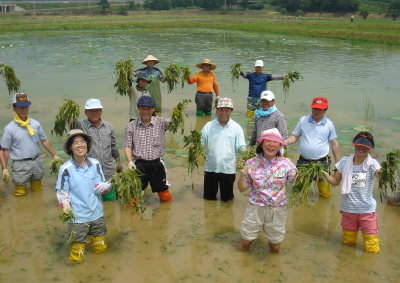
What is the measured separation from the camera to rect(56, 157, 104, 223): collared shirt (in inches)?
165

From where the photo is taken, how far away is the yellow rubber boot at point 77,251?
445 cm

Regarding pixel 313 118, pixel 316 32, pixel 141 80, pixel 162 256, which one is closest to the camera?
pixel 162 256

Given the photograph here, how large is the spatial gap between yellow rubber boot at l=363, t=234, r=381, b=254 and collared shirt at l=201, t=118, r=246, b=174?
1.87 metres

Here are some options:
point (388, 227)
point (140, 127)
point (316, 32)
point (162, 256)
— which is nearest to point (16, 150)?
point (140, 127)

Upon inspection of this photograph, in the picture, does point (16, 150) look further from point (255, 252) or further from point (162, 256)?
point (255, 252)

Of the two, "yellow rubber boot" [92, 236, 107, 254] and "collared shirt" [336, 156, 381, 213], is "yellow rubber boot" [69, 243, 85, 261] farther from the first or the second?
"collared shirt" [336, 156, 381, 213]

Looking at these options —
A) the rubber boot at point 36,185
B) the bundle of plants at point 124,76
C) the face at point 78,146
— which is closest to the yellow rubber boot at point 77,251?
the face at point 78,146

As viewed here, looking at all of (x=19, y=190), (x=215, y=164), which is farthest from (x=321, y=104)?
(x=19, y=190)

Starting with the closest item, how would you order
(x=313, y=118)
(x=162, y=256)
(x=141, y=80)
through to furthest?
(x=162, y=256), (x=313, y=118), (x=141, y=80)

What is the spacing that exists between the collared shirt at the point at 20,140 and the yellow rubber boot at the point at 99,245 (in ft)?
7.11

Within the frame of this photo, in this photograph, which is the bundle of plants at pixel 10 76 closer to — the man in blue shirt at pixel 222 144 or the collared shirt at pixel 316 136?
the man in blue shirt at pixel 222 144

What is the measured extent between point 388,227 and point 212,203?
239 centimetres

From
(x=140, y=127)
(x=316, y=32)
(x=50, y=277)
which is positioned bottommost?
(x=50, y=277)

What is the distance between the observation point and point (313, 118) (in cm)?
589
